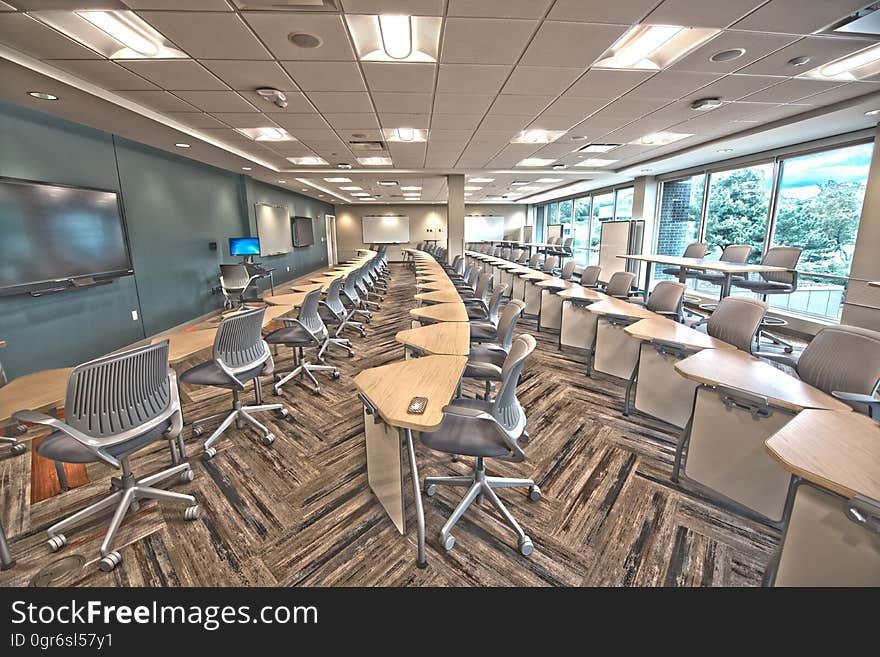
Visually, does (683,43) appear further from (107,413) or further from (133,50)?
(107,413)

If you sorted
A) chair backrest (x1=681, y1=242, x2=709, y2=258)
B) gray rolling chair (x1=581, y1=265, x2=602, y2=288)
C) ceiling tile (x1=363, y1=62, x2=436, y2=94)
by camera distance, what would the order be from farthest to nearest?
chair backrest (x1=681, y1=242, x2=709, y2=258) → gray rolling chair (x1=581, y1=265, x2=602, y2=288) → ceiling tile (x1=363, y1=62, x2=436, y2=94)

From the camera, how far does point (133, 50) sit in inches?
112

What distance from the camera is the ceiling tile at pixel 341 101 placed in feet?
12.5

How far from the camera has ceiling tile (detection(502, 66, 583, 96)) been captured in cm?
327

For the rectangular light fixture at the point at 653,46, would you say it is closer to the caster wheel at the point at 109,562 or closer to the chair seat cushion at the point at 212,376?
the chair seat cushion at the point at 212,376

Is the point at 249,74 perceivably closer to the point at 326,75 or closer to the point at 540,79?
the point at 326,75

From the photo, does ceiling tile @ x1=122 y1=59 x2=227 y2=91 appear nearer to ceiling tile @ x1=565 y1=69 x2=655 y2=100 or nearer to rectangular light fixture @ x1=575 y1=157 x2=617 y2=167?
ceiling tile @ x1=565 y1=69 x2=655 y2=100

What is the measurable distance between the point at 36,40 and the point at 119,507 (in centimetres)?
323

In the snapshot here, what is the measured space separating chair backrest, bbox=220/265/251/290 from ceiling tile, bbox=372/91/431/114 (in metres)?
4.67

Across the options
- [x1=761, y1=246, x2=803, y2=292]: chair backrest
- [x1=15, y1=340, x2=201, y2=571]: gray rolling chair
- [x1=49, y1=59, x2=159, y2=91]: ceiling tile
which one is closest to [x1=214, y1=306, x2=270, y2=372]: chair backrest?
[x1=15, y1=340, x2=201, y2=571]: gray rolling chair

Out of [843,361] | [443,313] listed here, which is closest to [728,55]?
[843,361]

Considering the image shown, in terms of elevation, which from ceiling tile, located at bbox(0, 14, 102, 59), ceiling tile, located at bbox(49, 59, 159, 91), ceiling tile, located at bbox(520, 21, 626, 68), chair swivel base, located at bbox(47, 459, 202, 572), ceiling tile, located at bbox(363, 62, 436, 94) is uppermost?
ceiling tile, located at bbox(363, 62, 436, 94)

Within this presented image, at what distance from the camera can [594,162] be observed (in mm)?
7797
